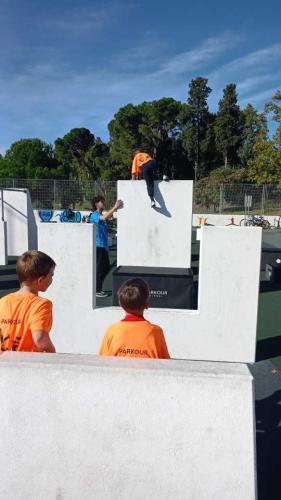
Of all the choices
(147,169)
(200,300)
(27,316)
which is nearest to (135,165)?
(147,169)

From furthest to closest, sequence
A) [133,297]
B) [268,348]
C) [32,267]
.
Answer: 1. [268,348]
2. [133,297]
3. [32,267]

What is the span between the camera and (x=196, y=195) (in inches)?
940

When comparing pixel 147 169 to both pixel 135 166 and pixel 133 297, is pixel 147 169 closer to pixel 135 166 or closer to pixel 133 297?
pixel 135 166

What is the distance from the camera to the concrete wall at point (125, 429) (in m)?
1.73

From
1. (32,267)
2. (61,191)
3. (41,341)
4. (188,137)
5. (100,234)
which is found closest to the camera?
(41,341)

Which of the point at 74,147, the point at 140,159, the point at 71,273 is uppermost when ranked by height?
the point at 74,147

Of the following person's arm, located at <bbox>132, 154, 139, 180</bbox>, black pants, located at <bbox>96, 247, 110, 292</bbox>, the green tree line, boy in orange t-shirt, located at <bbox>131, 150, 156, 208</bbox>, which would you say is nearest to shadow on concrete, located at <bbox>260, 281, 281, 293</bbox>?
boy in orange t-shirt, located at <bbox>131, 150, 156, 208</bbox>

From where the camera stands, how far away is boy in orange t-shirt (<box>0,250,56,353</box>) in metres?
2.08

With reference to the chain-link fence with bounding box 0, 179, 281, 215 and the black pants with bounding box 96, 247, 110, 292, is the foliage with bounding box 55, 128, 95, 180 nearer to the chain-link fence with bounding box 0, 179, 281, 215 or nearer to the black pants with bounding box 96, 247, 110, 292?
the chain-link fence with bounding box 0, 179, 281, 215

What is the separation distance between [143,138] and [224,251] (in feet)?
134

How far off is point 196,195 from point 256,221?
4.36 m

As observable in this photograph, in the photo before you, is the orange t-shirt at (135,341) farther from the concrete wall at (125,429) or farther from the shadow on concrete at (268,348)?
the shadow on concrete at (268,348)

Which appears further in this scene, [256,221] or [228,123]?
[228,123]

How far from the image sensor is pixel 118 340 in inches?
87.7
